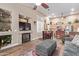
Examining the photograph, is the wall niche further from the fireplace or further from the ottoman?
the ottoman

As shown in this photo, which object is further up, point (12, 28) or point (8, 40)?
point (12, 28)

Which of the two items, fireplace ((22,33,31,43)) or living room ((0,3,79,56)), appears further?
fireplace ((22,33,31,43))

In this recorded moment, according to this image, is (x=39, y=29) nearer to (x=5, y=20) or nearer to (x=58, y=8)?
(x=58, y=8)

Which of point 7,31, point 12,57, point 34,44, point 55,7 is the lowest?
point 12,57

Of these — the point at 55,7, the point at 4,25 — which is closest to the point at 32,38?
the point at 4,25

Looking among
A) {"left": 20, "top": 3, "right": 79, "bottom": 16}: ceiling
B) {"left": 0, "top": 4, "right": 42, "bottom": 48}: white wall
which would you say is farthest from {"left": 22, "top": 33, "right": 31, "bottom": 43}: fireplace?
{"left": 20, "top": 3, "right": 79, "bottom": 16}: ceiling

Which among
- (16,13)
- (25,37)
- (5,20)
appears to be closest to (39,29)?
(25,37)

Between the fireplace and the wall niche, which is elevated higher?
the wall niche

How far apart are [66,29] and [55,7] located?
2.19ft

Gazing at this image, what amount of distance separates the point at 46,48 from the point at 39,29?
0.59m

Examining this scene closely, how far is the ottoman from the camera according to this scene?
101 inches

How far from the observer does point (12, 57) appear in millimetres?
2617

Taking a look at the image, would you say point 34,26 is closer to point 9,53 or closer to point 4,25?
point 4,25

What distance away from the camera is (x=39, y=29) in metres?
2.85
